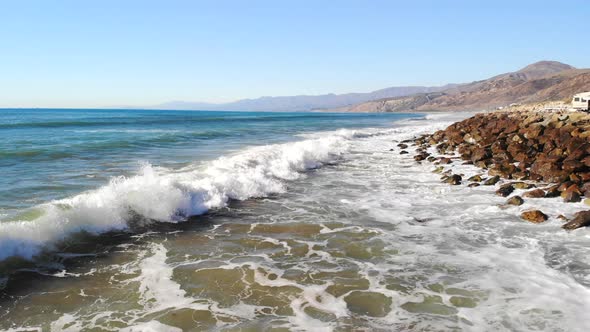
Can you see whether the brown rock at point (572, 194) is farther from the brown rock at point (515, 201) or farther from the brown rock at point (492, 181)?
the brown rock at point (492, 181)

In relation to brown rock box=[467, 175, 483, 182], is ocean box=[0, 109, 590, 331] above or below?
below

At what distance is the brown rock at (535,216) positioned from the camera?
9484 millimetres

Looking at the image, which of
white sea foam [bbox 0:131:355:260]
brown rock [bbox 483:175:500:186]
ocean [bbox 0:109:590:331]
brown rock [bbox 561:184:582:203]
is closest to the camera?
ocean [bbox 0:109:590:331]

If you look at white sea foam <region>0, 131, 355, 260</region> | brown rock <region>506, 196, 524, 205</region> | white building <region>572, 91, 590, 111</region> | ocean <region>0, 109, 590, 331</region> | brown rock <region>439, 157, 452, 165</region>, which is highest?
white building <region>572, 91, 590, 111</region>

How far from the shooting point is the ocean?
548cm

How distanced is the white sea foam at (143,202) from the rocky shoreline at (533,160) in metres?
6.71

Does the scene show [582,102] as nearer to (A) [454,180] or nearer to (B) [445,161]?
(B) [445,161]

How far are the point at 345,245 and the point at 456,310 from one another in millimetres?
2783

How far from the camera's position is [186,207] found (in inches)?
408

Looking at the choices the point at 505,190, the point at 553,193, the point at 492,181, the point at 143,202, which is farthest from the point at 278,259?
the point at 492,181

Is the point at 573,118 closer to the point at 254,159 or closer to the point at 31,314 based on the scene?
the point at 254,159

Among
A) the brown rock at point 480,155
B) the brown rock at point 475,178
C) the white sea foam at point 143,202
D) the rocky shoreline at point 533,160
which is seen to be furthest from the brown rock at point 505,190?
the white sea foam at point 143,202

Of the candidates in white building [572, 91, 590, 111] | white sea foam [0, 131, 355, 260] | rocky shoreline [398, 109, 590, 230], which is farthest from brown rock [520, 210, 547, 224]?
white building [572, 91, 590, 111]

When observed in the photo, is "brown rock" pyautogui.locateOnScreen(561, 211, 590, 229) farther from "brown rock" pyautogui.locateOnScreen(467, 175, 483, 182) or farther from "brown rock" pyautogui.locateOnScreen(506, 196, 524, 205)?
"brown rock" pyautogui.locateOnScreen(467, 175, 483, 182)
